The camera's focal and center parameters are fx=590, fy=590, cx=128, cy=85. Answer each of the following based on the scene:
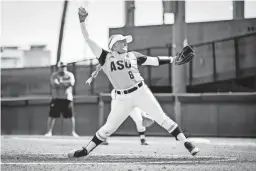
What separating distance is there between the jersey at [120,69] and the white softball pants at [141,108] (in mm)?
146

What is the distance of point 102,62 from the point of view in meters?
8.53

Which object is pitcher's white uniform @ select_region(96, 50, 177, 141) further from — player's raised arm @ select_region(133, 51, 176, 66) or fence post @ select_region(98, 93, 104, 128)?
fence post @ select_region(98, 93, 104, 128)

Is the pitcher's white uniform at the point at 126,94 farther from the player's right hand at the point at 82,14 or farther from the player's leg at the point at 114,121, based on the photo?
the player's right hand at the point at 82,14

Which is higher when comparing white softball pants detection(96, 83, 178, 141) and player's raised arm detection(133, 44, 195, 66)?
player's raised arm detection(133, 44, 195, 66)

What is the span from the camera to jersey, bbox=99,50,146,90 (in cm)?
840

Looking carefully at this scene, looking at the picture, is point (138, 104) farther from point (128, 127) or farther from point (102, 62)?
point (128, 127)

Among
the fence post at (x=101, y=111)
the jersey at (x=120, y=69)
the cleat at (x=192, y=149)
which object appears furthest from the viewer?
the fence post at (x=101, y=111)

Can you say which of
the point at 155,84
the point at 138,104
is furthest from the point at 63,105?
the point at 138,104

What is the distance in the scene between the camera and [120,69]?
8398 mm

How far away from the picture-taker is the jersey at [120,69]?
840 cm

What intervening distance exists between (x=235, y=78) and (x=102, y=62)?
12.2 meters

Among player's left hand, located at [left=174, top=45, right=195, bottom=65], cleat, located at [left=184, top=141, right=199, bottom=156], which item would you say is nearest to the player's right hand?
player's left hand, located at [left=174, top=45, right=195, bottom=65]

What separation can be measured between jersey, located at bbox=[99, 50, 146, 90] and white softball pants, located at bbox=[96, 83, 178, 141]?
146 mm

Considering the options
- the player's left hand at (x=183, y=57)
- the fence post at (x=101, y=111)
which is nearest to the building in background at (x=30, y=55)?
the fence post at (x=101, y=111)
